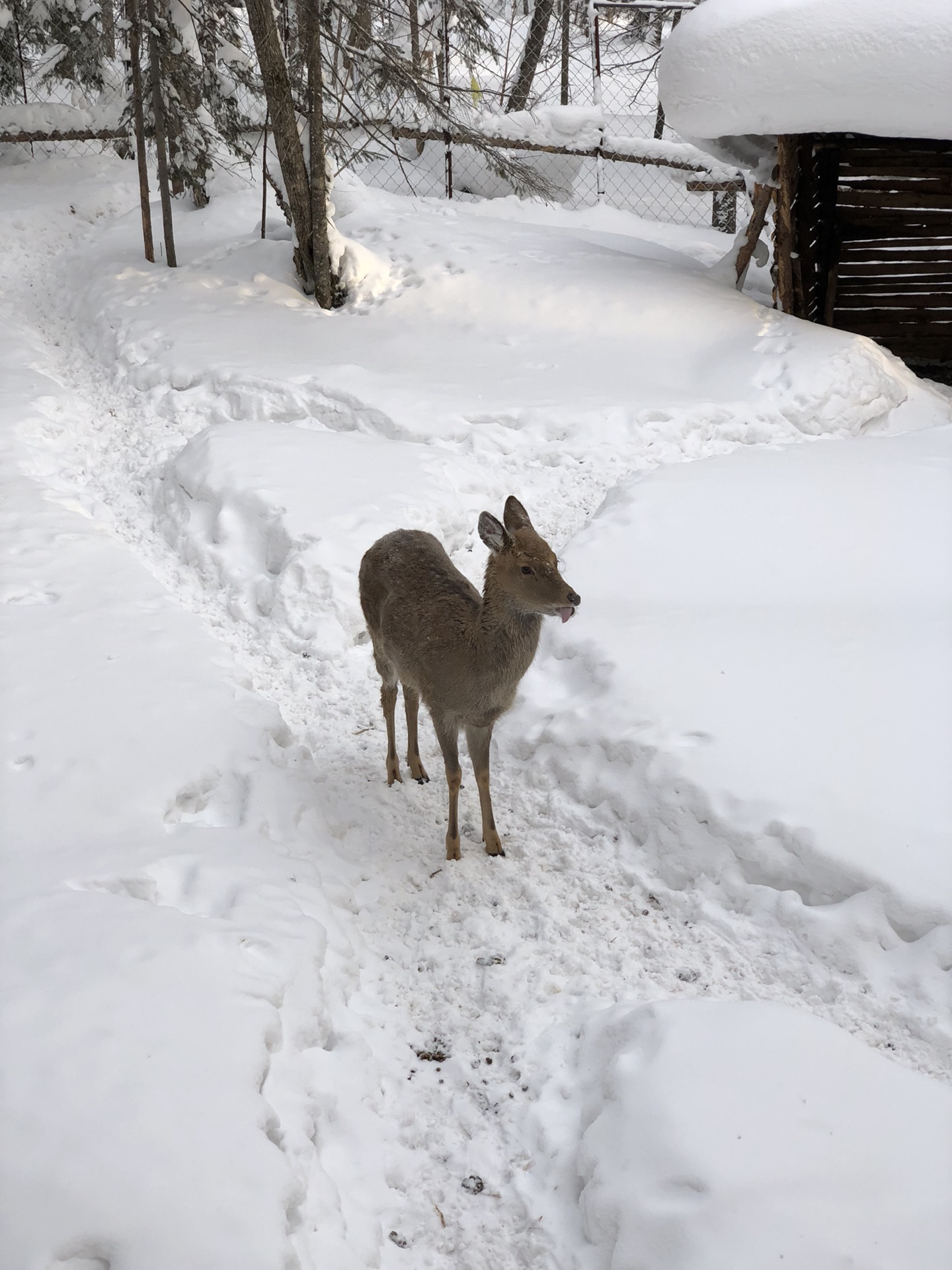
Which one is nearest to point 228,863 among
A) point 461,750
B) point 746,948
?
point 461,750

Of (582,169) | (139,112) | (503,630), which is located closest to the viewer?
(503,630)

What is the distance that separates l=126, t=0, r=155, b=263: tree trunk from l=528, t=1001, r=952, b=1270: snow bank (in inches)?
436

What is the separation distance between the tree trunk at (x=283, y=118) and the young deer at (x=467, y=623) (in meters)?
6.86

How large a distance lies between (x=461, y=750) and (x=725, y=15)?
7.46m

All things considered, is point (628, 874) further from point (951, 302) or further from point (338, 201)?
point (338, 201)

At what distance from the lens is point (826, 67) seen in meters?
8.41

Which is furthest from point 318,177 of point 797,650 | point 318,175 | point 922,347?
point 797,650

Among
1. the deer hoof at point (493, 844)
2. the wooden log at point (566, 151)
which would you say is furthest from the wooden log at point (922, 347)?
the deer hoof at point (493, 844)

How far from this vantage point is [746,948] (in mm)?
3768

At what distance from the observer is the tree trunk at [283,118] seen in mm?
9414

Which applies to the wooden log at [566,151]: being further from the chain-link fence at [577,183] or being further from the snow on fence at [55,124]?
the snow on fence at [55,124]

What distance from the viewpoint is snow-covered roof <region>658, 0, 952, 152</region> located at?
27.2ft

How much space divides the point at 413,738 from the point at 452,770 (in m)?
0.58

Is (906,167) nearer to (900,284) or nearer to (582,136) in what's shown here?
(900,284)
